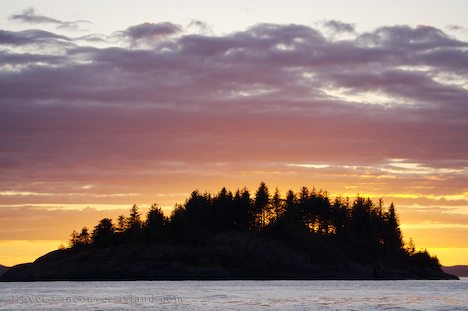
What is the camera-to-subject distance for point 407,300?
5349 inches

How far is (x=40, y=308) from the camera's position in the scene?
109000 mm

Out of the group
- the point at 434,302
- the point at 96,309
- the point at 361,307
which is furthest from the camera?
the point at 434,302

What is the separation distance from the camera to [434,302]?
13150 cm

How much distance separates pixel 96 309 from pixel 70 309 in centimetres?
458

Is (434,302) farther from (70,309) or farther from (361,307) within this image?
(70,309)

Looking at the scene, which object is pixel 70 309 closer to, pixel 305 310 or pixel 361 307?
pixel 305 310

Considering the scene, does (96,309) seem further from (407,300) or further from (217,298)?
(407,300)

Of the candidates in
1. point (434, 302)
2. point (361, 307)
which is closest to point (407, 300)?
point (434, 302)

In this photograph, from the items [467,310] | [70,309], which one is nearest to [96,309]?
[70,309]

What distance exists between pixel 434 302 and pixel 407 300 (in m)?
5.83

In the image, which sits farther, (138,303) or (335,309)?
(138,303)

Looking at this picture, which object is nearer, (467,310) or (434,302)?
(467,310)

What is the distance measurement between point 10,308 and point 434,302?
7310 centimetres

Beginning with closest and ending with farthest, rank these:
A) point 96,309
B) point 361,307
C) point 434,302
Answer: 1. point 96,309
2. point 361,307
3. point 434,302
